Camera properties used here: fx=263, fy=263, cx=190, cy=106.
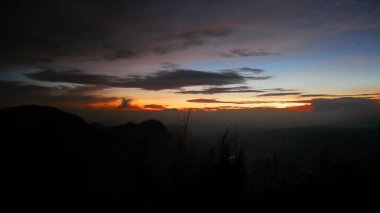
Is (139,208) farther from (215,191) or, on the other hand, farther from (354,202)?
(354,202)

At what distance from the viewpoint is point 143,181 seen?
13.1 feet

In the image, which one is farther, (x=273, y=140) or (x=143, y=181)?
(x=273, y=140)

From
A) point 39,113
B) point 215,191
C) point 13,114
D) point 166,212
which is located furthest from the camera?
point 39,113

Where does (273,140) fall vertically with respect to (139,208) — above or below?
Answer: below

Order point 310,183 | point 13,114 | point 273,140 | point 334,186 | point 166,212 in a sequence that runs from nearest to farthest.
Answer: point 166,212 → point 334,186 → point 310,183 → point 13,114 → point 273,140

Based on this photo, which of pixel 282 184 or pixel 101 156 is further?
pixel 101 156

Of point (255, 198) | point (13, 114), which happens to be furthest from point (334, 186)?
point (13, 114)

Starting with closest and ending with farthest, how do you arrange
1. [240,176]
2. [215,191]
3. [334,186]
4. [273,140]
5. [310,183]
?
[215,191] < [240,176] < [334,186] < [310,183] < [273,140]

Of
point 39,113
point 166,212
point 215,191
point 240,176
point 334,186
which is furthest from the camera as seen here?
point 39,113

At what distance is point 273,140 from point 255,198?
130 m

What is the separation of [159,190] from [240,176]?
4.50 feet

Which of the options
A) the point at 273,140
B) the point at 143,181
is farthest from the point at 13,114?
the point at 273,140

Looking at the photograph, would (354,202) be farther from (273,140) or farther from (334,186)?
(273,140)

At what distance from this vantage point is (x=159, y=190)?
4031 mm
